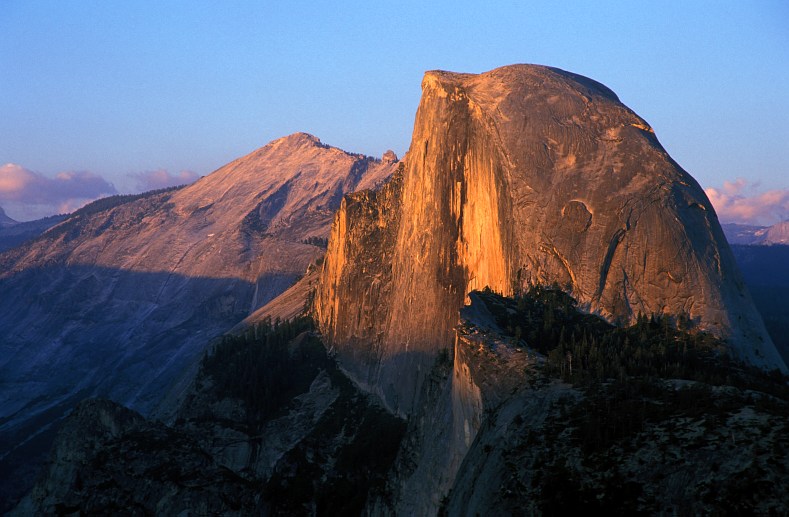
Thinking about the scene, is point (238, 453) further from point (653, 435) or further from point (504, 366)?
point (653, 435)

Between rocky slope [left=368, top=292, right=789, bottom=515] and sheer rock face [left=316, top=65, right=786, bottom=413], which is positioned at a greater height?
sheer rock face [left=316, top=65, right=786, bottom=413]

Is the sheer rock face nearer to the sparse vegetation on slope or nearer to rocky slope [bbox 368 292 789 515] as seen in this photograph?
rocky slope [bbox 368 292 789 515]

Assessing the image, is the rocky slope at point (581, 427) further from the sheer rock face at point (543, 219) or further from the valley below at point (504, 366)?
the sheer rock face at point (543, 219)

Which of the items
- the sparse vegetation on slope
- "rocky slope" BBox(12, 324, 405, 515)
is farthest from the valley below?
"rocky slope" BBox(12, 324, 405, 515)

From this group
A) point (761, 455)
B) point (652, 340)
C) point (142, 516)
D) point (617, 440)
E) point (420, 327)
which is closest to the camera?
point (761, 455)

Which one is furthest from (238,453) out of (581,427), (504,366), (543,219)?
(581,427)

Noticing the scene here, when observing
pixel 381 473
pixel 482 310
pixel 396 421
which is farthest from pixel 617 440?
pixel 396 421

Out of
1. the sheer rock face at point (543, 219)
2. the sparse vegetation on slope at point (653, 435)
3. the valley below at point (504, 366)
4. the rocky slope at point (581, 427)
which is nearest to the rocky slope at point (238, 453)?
the valley below at point (504, 366)

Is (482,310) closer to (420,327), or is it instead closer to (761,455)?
(420,327)
